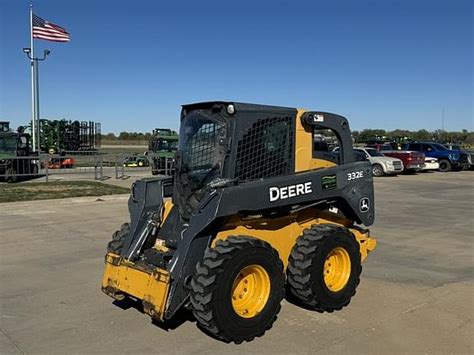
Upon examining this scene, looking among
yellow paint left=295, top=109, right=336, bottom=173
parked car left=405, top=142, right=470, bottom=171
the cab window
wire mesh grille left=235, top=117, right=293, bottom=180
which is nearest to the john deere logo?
the cab window

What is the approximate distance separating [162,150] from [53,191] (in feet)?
36.0

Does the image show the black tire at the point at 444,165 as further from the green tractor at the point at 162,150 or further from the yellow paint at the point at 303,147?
the yellow paint at the point at 303,147

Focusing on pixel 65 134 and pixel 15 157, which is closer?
pixel 15 157

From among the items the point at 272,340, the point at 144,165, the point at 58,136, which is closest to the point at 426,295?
the point at 272,340

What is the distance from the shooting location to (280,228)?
5.06 metres

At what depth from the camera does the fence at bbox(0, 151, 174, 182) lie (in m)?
20.1

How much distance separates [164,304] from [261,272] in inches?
37.1

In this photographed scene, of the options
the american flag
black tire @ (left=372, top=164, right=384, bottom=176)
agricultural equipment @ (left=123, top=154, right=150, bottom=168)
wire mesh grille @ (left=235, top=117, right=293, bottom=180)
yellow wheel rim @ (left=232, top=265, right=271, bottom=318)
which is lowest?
yellow wheel rim @ (left=232, top=265, right=271, bottom=318)

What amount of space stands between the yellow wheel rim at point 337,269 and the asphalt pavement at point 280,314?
274mm

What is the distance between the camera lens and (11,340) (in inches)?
173

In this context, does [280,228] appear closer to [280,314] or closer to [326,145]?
[280,314]

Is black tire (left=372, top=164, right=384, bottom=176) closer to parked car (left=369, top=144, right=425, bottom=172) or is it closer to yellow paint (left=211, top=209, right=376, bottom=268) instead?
parked car (left=369, top=144, right=425, bottom=172)

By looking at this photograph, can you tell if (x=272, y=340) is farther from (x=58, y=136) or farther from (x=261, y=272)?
(x=58, y=136)

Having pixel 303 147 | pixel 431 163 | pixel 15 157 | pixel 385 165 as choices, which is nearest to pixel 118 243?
pixel 303 147
